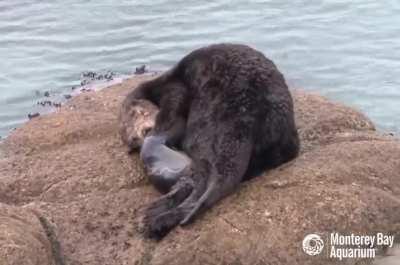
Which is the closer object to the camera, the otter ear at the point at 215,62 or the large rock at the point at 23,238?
the large rock at the point at 23,238

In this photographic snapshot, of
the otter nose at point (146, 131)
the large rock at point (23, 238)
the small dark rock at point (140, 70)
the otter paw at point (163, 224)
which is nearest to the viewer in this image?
the large rock at point (23, 238)

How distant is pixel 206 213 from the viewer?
5270 millimetres

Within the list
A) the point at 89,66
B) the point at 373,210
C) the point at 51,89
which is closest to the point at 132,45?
the point at 89,66

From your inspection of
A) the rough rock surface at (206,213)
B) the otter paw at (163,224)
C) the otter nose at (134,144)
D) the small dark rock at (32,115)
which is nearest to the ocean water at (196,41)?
the small dark rock at (32,115)

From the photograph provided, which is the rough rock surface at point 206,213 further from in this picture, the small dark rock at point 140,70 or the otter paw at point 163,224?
the small dark rock at point 140,70

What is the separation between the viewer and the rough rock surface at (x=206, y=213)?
196 inches

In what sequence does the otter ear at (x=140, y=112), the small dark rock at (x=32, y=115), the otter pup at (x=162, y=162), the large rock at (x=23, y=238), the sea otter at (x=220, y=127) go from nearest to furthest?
the large rock at (x=23, y=238) → the sea otter at (x=220, y=127) → the otter pup at (x=162, y=162) → the otter ear at (x=140, y=112) → the small dark rock at (x=32, y=115)

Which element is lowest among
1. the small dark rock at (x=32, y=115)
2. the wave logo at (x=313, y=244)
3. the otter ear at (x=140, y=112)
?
the small dark rock at (x=32, y=115)

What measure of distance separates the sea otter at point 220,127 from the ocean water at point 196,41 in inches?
134

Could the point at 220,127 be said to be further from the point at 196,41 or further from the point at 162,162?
the point at 196,41

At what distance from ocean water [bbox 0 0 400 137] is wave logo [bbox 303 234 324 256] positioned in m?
4.19

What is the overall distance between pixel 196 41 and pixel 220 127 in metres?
6.10

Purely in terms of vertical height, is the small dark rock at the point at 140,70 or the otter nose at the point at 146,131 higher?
the otter nose at the point at 146,131

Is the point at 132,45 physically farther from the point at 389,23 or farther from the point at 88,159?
the point at 88,159
